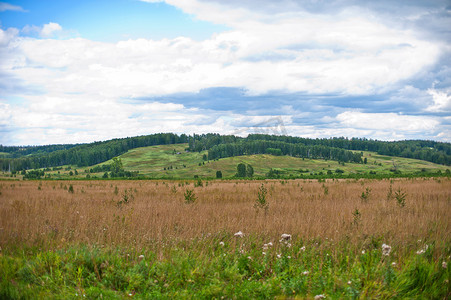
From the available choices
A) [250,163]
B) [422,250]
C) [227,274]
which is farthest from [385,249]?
[250,163]

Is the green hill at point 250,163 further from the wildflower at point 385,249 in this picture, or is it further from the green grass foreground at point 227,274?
the wildflower at point 385,249

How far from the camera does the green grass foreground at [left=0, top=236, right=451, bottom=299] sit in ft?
15.0

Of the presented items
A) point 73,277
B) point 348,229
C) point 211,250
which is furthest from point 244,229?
point 73,277

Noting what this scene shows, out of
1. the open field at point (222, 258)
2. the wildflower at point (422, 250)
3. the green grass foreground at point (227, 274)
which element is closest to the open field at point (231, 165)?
the open field at point (222, 258)

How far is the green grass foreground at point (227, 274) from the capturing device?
15.0 feet

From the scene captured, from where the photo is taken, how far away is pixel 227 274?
520cm

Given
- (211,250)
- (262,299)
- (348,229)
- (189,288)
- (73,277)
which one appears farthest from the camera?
(348,229)

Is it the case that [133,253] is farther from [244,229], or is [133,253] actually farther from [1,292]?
[244,229]

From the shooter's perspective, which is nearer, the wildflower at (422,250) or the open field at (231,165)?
the wildflower at (422,250)

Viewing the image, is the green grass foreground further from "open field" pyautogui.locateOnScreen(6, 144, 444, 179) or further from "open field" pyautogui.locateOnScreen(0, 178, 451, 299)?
"open field" pyautogui.locateOnScreen(6, 144, 444, 179)

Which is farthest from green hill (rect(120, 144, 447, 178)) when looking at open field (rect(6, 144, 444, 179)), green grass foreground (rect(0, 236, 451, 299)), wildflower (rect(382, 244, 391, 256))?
wildflower (rect(382, 244, 391, 256))

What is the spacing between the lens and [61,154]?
623 ft

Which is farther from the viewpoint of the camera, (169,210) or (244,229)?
(169,210)

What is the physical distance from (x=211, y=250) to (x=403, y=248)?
4.31 metres
